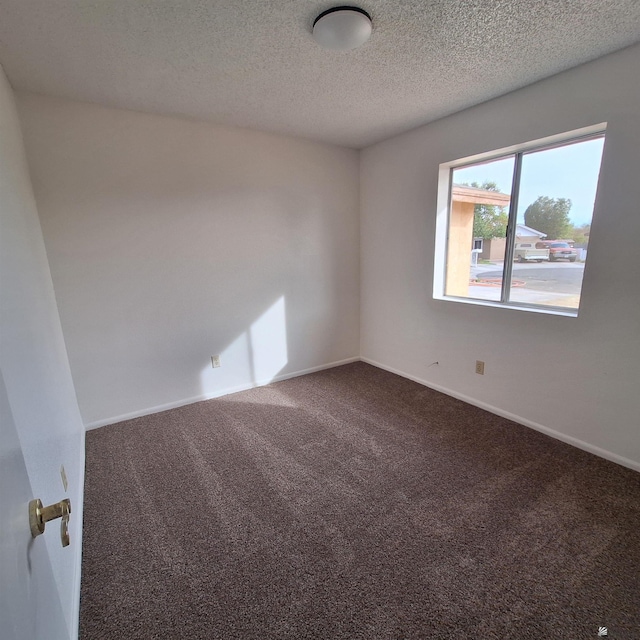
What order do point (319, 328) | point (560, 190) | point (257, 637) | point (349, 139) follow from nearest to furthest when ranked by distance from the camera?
point (257, 637) < point (560, 190) < point (349, 139) < point (319, 328)

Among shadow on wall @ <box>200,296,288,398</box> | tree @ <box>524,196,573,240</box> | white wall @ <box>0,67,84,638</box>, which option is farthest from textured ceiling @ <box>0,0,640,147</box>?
shadow on wall @ <box>200,296,288,398</box>

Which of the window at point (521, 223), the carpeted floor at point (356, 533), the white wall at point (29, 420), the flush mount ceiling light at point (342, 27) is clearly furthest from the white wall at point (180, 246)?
the flush mount ceiling light at point (342, 27)

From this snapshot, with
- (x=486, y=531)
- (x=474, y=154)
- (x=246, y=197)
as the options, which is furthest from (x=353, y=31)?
(x=486, y=531)

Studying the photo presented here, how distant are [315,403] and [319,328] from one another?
3.31ft

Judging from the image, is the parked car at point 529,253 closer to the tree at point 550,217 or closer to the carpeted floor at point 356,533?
the tree at point 550,217

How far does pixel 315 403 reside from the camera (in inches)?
122

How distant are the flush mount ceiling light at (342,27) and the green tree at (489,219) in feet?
5.35

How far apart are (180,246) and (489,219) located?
8.54 feet

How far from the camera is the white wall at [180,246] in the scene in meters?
2.47

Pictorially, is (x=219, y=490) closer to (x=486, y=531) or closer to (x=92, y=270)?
(x=486, y=531)

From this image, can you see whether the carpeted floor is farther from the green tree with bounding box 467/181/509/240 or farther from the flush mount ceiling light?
the flush mount ceiling light

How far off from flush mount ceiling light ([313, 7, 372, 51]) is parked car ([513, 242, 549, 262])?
181cm

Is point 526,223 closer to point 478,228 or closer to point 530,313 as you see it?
point 478,228

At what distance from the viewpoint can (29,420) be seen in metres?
1.18
